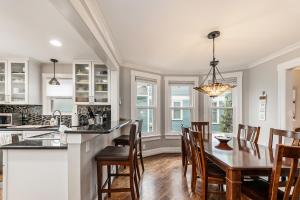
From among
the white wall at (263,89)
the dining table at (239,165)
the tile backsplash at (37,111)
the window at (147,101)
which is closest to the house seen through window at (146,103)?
the window at (147,101)

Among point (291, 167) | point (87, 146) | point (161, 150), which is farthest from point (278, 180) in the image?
point (161, 150)

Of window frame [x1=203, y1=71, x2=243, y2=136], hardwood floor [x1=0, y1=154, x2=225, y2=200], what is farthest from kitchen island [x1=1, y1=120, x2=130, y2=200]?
window frame [x1=203, y1=71, x2=243, y2=136]

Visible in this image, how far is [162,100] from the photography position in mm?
5484

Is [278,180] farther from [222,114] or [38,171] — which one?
[222,114]

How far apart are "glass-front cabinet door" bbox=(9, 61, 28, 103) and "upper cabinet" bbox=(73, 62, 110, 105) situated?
47.2 inches

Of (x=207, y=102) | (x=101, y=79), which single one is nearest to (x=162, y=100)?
(x=207, y=102)

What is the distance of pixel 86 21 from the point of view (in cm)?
198

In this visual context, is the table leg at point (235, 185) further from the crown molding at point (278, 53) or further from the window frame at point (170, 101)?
the window frame at point (170, 101)

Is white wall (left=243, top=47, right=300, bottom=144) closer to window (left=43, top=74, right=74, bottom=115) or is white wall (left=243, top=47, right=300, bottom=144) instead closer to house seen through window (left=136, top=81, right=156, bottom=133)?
house seen through window (left=136, top=81, right=156, bottom=133)

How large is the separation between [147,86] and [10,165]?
3653 mm

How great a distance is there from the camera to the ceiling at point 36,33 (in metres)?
2.25

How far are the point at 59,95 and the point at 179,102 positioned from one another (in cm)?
324

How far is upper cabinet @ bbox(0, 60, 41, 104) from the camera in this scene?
4.38 meters

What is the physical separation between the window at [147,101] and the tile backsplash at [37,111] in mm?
844
